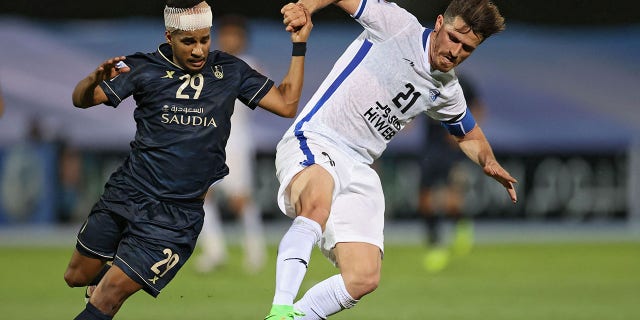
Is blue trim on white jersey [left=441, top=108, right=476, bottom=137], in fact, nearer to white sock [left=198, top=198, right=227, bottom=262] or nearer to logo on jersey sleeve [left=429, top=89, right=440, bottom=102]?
logo on jersey sleeve [left=429, top=89, right=440, bottom=102]

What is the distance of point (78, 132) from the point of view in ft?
54.3

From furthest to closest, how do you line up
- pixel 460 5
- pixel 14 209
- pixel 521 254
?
pixel 14 209
pixel 521 254
pixel 460 5

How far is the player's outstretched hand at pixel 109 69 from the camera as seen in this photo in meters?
5.48

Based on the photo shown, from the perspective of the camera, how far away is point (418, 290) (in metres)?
9.80

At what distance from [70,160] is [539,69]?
25.4 feet

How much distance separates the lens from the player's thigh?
18.6 ft

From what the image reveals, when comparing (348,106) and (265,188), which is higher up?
(348,106)

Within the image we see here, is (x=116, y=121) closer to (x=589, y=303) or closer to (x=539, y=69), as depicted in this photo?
(x=539, y=69)

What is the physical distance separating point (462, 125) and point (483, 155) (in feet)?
0.76

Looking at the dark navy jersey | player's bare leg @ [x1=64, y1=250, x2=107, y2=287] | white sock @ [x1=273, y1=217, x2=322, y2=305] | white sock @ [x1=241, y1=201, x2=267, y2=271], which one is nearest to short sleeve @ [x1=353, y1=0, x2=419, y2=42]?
Result: the dark navy jersey

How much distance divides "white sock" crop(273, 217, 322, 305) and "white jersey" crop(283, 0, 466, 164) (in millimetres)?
786

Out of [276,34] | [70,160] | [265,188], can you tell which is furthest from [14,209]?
[276,34]

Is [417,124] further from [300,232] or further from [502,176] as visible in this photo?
[300,232]

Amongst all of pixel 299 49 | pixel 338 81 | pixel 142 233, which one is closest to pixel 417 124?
pixel 338 81
